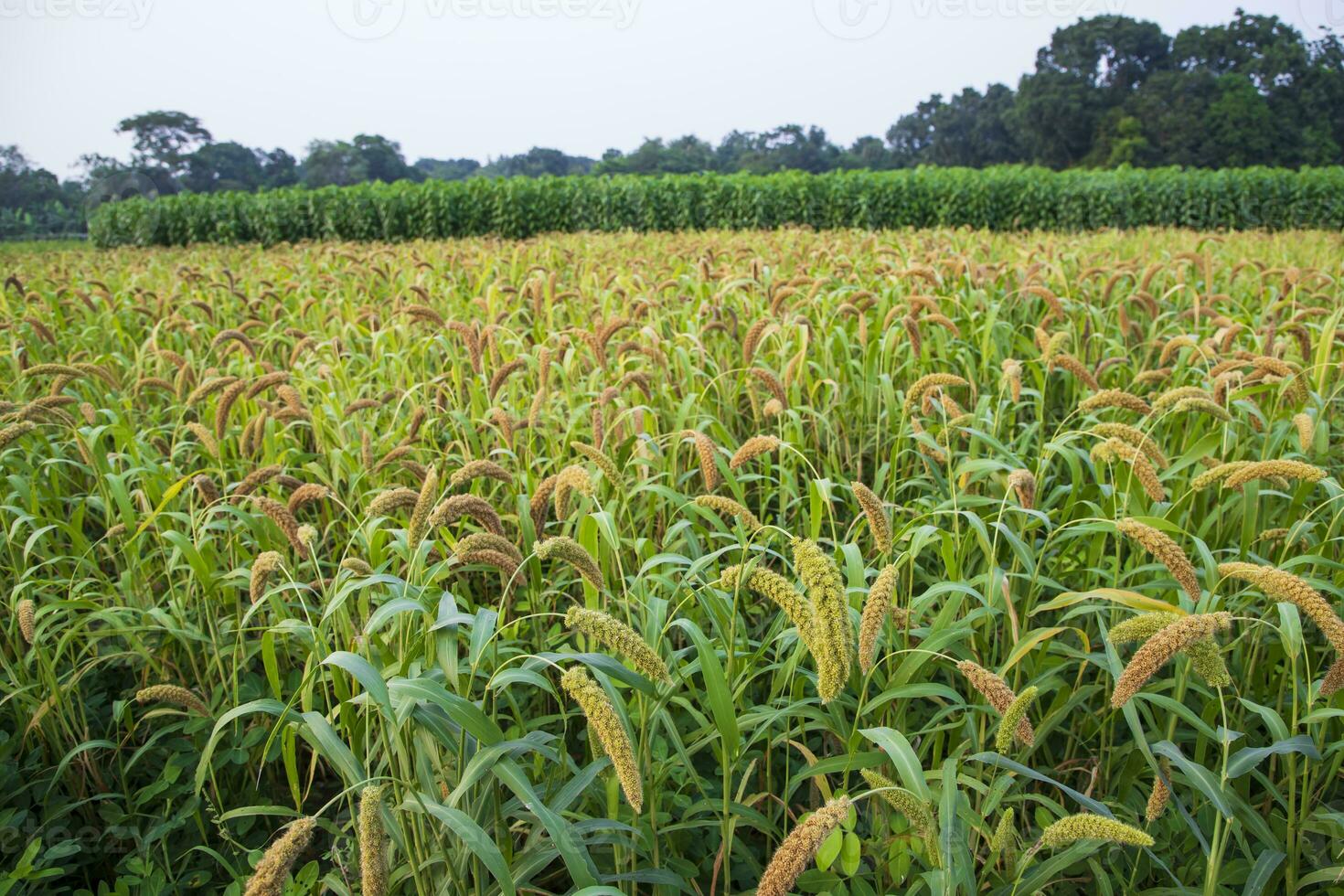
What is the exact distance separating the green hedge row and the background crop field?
16065 millimetres

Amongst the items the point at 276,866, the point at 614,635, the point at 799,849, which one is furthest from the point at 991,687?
the point at 276,866

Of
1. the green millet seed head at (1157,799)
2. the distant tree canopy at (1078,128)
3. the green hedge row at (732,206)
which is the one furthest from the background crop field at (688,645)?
the distant tree canopy at (1078,128)

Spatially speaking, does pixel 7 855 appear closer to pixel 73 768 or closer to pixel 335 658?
pixel 73 768

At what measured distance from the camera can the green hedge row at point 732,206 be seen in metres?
18.7

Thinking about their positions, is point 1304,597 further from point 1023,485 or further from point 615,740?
point 615,740

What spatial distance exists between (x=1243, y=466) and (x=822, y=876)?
1.04 meters

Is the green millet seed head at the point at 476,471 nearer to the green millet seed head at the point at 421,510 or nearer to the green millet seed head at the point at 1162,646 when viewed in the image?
the green millet seed head at the point at 421,510

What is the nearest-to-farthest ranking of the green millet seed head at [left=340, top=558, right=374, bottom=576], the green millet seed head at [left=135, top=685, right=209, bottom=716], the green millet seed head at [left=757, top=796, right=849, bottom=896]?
the green millet seed head at [left=757, top=796, right=849, bottom=896] < the green millet seed head at [left=340, top=558, right=374, bottom=576] < the green millet seed head at [left=135, top=685, right=209, bottom=716]

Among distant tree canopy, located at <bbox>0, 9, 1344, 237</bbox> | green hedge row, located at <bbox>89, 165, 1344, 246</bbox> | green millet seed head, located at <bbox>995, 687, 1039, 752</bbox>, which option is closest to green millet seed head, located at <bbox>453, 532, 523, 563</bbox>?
green millet seed head, located at <bbox>995, 687, 1039, 752</bbox>

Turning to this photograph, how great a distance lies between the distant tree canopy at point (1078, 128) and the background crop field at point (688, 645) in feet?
87.8

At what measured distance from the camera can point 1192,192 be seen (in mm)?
19641

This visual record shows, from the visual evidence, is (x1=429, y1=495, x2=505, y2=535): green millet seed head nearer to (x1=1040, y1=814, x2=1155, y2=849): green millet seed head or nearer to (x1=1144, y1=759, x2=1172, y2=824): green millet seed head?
(x1=1040, y1=814, x2=1155, y2=849): green millet seed head

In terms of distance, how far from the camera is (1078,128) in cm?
5738

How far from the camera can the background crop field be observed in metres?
1.27
